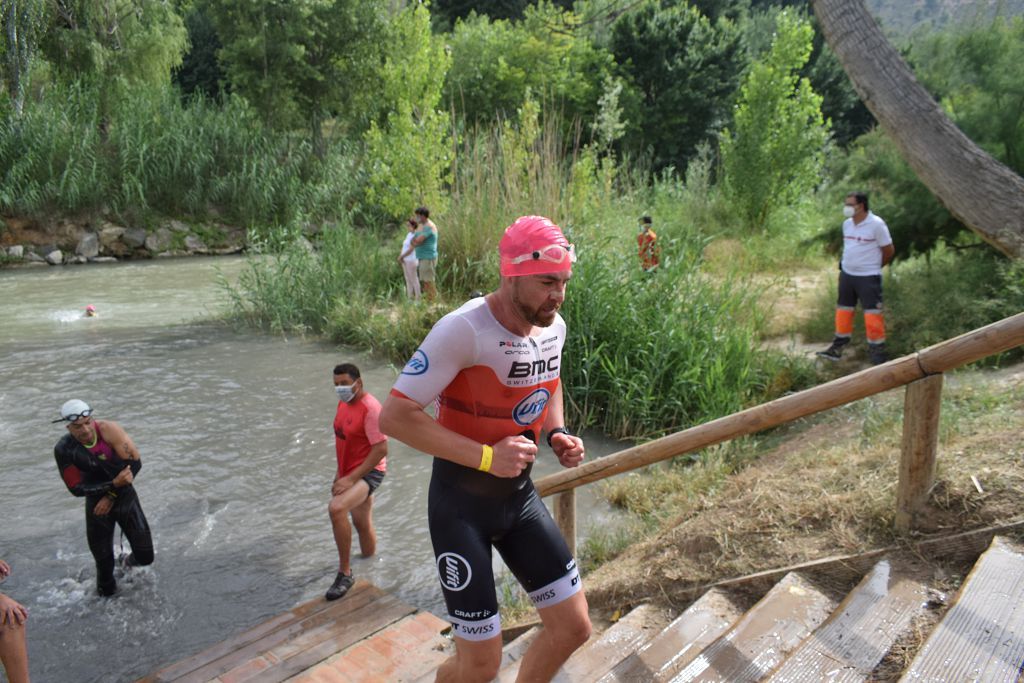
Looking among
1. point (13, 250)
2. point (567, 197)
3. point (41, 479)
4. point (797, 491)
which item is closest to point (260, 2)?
A: point (13, 250)

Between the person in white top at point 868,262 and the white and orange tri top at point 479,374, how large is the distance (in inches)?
247

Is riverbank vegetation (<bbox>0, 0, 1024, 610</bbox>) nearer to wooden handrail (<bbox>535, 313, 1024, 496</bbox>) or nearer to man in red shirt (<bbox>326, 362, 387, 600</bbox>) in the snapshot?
wooden handrail (<bbox>535, 313, 1024, 496</bbox>)

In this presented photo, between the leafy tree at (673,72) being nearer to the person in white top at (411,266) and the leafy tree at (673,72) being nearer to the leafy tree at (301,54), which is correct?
the leafy tree at (301,54)

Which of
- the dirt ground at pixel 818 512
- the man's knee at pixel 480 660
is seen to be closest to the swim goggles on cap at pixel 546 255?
the man's knee at pixel 480 660

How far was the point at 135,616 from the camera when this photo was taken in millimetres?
5176

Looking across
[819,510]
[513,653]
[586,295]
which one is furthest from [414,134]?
[513,653]

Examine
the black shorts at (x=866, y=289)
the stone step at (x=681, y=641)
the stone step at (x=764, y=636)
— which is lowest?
the black shorts at (x=866, y=289)

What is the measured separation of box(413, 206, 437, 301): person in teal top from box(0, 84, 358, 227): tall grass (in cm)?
920

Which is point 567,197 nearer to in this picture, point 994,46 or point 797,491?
point 994,46

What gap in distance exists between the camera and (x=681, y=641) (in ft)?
10.4

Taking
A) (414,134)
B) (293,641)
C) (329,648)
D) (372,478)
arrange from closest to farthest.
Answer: (329,648) → (293,641) → (372,478) → (414,134)

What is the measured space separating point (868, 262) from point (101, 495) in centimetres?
715

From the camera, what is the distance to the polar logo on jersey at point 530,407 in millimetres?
2781

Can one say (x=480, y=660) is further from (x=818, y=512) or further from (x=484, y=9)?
(x=484, y=9)
